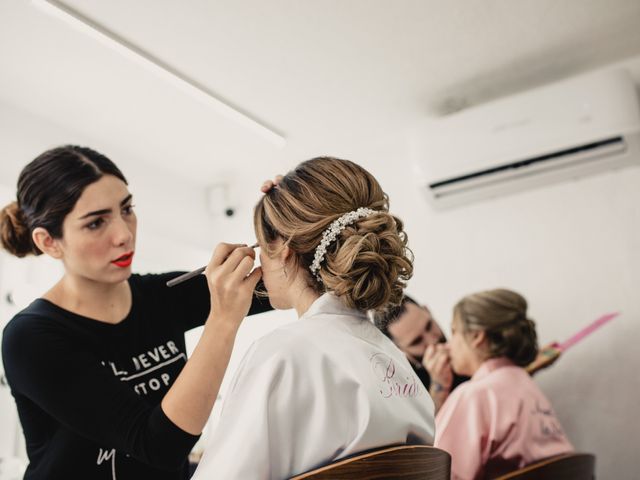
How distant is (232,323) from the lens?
92 centimetres

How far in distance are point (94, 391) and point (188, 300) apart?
0.42m

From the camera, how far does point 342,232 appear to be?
1021 millimetres

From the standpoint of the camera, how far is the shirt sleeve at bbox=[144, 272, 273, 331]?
1.30 meters

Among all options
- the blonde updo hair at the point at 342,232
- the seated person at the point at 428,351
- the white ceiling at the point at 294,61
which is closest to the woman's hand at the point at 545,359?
the seated person at the point at 428,351

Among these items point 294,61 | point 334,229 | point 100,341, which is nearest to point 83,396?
point 100,341

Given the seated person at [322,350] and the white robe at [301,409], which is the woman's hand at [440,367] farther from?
the white robe at [301,409]

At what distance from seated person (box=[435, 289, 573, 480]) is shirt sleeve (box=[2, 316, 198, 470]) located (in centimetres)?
105

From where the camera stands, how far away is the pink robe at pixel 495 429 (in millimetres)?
1666

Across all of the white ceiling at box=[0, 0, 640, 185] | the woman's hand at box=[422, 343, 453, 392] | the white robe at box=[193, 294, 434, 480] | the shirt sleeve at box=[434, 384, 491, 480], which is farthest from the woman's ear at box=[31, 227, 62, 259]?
the woman's hand at box=[422, 343, 453, 392]

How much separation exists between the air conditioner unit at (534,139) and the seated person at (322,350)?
1.73m

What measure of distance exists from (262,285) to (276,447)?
0.40 m

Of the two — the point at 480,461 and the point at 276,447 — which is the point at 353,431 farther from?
the point at 480,461

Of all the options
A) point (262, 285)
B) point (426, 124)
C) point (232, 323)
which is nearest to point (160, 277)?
point (262, 285)

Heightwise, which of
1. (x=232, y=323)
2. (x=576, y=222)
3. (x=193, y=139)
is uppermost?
(x=193, y=139)
